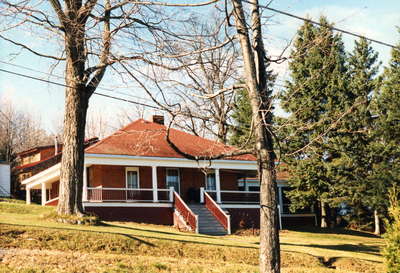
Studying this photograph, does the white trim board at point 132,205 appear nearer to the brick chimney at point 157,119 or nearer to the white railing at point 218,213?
the white railing at point 218,213

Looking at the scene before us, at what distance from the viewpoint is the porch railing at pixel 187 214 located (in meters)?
25.3

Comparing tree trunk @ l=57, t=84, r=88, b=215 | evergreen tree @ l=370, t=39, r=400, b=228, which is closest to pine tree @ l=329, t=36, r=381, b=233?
evergreen tree @ l=370, t=39, r=400, b=228

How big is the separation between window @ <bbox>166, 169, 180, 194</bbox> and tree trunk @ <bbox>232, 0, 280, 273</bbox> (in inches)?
713

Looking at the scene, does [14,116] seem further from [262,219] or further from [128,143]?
[262,219]

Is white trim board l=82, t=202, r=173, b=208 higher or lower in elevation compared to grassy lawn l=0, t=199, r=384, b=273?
higher

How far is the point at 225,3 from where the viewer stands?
1259cm

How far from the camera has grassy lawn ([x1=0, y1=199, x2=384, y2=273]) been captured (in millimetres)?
12977

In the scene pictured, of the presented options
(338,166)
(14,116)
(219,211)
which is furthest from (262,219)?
(14,116)

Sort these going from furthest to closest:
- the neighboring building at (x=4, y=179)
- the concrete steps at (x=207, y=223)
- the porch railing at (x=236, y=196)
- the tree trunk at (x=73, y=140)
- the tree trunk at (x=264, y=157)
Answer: the neighboring building at (x=4, y=179) < the porch railing at (x=236, y=196) < the concrete steps at (x=207, y=223) < the tree trunk at (x=73, y=140) < the tree trunk at (x=264, y=157)

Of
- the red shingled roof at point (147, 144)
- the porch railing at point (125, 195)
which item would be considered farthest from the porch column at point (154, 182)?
the red shingled roof at point (147, 144)

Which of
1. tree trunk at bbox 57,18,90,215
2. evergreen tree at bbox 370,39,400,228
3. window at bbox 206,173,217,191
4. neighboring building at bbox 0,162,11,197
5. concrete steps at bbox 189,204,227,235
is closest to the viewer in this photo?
tree trunk at bbox 57,18,90,215

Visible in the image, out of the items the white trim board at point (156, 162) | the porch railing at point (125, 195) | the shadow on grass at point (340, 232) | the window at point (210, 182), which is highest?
the white trim board at point (156, 162)

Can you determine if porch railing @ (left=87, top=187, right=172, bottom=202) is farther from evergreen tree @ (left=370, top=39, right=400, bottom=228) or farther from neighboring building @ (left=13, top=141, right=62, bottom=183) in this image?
neighboring building @ (left=13, top=141, right=62, bottom=183)

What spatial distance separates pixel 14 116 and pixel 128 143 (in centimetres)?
4437
